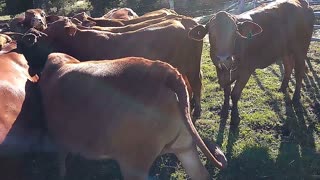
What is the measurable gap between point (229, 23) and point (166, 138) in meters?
3.03

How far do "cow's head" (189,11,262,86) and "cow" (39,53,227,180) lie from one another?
220 centimetres

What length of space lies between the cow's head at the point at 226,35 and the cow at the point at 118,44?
1.05 ft

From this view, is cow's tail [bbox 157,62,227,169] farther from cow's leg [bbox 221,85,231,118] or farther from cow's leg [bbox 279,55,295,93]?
cow's leg [bbox 279,55,295,93]

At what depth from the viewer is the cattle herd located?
14.2 feet

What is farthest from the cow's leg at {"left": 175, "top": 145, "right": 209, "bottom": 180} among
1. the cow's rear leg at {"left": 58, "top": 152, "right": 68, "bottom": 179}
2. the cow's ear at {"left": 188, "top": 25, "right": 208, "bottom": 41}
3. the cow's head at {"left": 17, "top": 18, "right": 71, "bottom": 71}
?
the cow's head at {"left": 17, "top": 18, "right": 71, "bottom": 71}

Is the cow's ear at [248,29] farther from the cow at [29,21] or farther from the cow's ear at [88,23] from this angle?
the cow at [29,21]

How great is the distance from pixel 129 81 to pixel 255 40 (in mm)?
3237

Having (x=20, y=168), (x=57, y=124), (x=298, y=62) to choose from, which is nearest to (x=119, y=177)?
(x=57, y=124)

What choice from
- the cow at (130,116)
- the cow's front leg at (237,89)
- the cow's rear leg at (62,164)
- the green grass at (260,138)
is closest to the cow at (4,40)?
the green grass at (260,138)

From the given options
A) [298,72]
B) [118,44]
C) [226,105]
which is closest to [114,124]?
[118,44]

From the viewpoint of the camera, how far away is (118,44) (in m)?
7.04

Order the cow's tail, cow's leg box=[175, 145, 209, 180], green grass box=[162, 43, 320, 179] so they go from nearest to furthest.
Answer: the cow's tail < cow's leg box=[175, 145, 209, 180] < green grass box=[162, 43, 320, 179]

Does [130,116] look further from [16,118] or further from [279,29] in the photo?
[279,29]

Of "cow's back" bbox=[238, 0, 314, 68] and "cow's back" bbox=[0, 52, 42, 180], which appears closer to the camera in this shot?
"cow's back" bbox=[0, 52, 42, 180]
